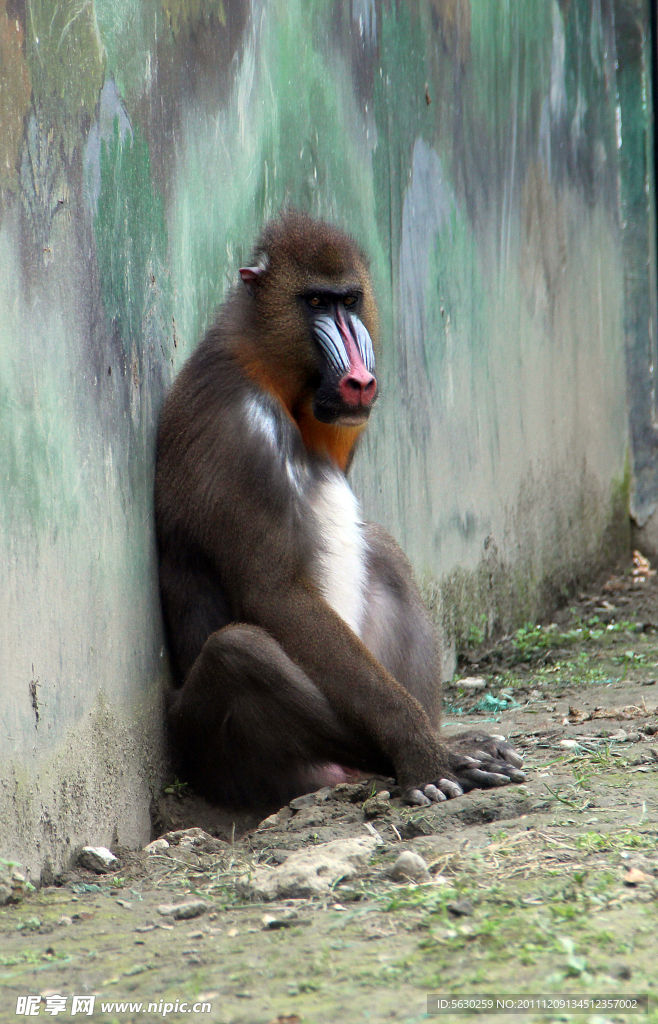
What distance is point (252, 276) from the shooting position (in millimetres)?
4012

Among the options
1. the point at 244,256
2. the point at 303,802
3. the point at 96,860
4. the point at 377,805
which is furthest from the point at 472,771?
the point at 244,256

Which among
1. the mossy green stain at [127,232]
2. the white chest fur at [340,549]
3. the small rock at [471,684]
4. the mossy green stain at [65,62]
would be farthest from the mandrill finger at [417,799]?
the small rock at [471,684]

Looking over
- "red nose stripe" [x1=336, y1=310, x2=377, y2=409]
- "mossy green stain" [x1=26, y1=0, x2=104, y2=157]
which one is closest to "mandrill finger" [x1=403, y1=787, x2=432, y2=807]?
"red nose stripe" [x1=336, y1=310, x2=377, y2=409]

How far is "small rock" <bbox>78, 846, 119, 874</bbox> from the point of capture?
122 inches

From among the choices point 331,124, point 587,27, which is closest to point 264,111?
point 331,124

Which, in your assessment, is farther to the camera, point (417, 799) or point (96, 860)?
point (417, 799)

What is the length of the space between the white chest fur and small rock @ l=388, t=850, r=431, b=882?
1247mm

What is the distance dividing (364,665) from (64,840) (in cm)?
105

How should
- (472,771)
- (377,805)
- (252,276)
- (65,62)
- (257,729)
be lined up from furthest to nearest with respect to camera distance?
(252,276) → (257,729) → (472,771) → (377,805) → (65,62)

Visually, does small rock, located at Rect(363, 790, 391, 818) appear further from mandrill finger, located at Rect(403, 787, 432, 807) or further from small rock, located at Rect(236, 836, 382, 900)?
small rock, located at Rect(236, 836, 382, 900)

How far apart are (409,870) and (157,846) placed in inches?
36.5

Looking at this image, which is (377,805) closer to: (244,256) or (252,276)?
(252,276)

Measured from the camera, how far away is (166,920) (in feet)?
8.62

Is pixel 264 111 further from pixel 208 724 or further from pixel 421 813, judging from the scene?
pixel 421 813
